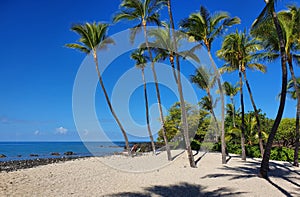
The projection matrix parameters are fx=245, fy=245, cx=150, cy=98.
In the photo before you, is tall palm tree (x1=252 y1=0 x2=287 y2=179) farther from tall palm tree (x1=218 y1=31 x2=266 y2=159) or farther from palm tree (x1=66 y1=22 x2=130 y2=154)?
palm tree (x1=66 y1=22 x2=130 y2=154)

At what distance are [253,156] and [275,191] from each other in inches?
577

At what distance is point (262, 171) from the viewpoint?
32.9 ft

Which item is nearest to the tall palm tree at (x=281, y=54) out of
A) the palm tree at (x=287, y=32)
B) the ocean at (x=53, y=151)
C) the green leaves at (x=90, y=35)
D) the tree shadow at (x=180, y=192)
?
the palm tree at (x=287, y=32)

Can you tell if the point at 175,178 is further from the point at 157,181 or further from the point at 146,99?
the point at 146,99

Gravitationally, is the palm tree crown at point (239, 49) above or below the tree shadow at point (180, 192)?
above

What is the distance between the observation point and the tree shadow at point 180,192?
7769mm

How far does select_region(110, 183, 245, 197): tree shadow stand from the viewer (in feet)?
25.5

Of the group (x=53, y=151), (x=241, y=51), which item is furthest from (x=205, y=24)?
(x=53, y=151)

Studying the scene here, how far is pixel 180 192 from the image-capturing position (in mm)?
8133

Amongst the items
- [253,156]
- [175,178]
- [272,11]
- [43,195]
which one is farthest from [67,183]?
[253,156]

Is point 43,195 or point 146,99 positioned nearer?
point 43,195

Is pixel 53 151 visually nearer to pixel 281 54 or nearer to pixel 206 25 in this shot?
pixel 206 25

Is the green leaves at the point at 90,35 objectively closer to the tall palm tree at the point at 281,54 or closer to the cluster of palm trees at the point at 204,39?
the cluster of palm trees at the point at 204,39

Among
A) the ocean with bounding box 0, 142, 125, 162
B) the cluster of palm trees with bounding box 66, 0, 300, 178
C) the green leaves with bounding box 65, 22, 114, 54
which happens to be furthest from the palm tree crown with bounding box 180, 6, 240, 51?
the ocean with bounding box 0, 142, 125, 162
